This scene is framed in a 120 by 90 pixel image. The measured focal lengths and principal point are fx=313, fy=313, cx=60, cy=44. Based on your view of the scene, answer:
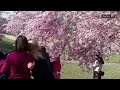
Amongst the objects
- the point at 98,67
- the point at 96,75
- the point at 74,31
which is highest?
the point at 74,31

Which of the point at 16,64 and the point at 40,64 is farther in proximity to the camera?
the point at 40,64

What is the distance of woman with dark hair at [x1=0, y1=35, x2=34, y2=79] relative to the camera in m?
4.15

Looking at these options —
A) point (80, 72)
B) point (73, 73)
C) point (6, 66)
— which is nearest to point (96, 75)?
point (80, 72)

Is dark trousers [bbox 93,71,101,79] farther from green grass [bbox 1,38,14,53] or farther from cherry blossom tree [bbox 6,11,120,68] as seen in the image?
green grass [bbox 1,38,14,53]

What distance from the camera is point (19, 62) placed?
4.18 m

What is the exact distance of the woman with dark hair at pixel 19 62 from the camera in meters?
4.15

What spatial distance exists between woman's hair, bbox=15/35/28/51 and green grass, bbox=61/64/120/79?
2.14 feet

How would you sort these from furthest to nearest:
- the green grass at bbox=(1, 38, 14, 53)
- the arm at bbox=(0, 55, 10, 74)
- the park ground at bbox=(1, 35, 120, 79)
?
the park ground at bbox=(1, 35, 120, 79)
the green grass at bbox=(1, 38, 14, 53)
the arm at bbox=(0, 55, 10, 74)

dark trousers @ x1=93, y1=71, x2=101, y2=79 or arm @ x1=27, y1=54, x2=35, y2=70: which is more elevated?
arm @ x1=27, y1=54, x2=35, y2=70

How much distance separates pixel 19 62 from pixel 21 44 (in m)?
0.25

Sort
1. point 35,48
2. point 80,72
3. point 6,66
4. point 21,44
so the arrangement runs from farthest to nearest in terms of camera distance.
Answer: point 80,72
point 35,48
point 21,44
point 6,66

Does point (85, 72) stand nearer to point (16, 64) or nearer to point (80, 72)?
point (80, 72)

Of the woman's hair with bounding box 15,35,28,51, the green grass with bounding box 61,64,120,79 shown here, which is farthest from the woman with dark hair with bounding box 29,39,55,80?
the green grass with bounding box 61,64,120,79

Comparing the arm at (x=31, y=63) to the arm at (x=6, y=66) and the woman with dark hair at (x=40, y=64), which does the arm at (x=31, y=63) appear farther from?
the arm at (x=6, y=66)
